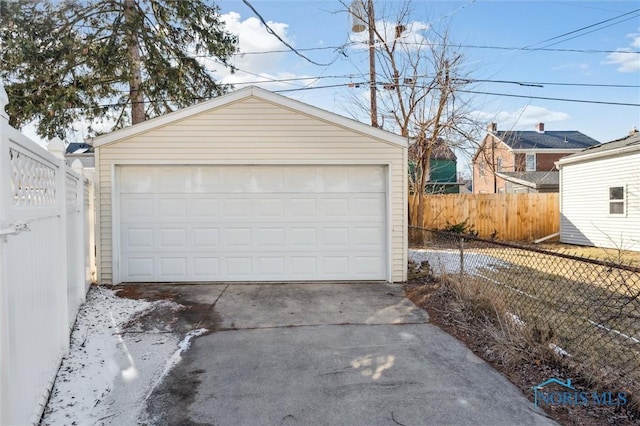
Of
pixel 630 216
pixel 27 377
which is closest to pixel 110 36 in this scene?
pixel 27 377

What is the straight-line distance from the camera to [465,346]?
3.97 meters

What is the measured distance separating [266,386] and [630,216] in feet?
40.9

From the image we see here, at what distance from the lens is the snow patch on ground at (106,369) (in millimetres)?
2703

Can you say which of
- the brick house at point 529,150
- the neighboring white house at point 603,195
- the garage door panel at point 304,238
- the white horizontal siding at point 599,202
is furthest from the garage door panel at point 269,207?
the brick house at point 529,150

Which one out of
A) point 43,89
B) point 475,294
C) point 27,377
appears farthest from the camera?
point 43,89

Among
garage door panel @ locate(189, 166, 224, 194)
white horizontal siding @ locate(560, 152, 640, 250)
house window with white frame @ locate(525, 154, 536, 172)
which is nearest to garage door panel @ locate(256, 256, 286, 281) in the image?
garage door panel @ locate(189, 166, 224, 194)

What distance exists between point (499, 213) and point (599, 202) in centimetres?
305

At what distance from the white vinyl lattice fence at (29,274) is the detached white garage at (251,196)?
308cm

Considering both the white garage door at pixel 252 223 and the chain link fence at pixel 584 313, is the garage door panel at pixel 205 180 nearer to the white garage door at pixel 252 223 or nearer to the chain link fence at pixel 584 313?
the white garage door at pixel 252 223

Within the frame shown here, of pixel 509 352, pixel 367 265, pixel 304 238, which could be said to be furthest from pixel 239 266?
pixel 509 352

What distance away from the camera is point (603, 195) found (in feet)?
39.1

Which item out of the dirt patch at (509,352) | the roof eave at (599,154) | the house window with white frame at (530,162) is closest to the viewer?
the dirt patch at (509,352)

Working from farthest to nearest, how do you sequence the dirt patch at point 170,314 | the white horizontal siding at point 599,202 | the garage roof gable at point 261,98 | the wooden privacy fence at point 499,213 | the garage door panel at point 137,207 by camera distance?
1. the wooden privacy fence at point 499,213
2. the white horizontal siding at point 599,202
3. the garage door panel at point 137,207
4. the garage roof gable at point 261,98
5. the dirt patch at point 170,314

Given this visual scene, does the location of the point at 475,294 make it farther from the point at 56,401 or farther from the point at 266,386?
the point at 56,401
